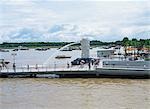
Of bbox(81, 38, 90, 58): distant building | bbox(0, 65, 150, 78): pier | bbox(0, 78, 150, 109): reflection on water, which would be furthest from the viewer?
bbox(81, 38, 90, 58): distant building

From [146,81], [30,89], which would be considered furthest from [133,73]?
[30,89]

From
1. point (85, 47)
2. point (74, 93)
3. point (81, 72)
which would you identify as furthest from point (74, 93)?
point (85, 47)

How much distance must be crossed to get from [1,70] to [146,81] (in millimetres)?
14620

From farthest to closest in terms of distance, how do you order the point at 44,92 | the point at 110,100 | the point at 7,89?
the point at 7,89 → the point at 44,92 → the point at 110,100

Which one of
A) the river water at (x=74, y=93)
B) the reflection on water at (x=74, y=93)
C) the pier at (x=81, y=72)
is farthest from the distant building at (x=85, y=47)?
the reflection on water at (x=74, y=93)

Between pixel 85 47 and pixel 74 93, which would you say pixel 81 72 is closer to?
pixel 85 47

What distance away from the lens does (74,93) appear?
2734cm

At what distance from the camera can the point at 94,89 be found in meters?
29.2

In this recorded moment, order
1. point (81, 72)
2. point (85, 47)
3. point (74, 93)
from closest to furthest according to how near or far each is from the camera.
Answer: point (74, 93) → point (81, 72) → point (85, 47)

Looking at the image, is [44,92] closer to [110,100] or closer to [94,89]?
[94,89]

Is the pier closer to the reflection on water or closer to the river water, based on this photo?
the river water

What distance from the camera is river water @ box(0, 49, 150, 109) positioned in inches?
888

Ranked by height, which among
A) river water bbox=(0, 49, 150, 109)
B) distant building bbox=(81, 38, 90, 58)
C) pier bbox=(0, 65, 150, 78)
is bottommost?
river water bbox=(0, 49, 150, 109)

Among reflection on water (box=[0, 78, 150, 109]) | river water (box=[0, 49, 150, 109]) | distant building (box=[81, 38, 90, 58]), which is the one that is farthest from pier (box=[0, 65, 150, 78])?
distant building (box=[81, 38, 90, 58])
